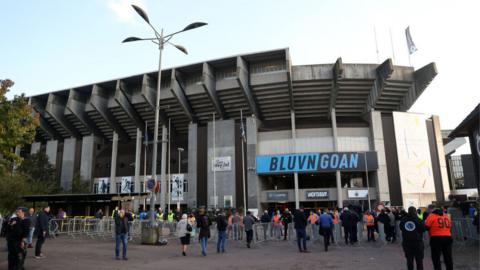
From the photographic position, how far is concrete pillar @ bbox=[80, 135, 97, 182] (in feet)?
174

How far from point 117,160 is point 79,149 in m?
7.04

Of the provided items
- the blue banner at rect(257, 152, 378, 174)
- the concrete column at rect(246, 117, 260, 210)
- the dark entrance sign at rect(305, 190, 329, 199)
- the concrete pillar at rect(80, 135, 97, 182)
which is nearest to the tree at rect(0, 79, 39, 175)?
the concrete column at rect(246, 117, 260, 210)

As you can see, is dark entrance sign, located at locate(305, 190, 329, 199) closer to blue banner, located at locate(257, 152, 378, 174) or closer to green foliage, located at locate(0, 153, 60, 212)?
blue banner, located at locate(257, 152, 378, 174)

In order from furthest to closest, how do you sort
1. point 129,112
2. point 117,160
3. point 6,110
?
point 117,160 → point 129,112 → point 6,110

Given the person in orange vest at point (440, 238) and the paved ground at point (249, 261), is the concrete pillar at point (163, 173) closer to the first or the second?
the paved ground at point (249, 261)

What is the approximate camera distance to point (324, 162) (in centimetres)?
4156

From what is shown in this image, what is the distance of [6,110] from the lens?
15023 millimetres

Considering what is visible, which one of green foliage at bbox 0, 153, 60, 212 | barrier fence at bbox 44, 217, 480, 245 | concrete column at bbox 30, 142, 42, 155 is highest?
concrete column at bbox 30, 142, 42, 155

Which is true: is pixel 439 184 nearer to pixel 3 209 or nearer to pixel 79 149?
pixel 3 209

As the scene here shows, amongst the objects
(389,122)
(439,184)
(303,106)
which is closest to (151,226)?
(303,106)

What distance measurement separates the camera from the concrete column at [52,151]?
55531 mm

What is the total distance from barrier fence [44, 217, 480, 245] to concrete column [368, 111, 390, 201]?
2177 centimetres

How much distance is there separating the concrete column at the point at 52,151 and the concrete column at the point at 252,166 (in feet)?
106

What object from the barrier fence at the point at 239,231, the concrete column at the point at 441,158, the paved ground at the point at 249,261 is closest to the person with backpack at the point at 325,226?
the paved ground at the point at 249,261
